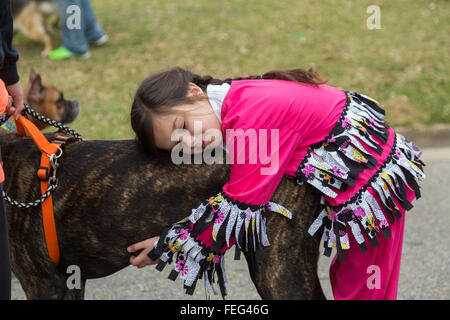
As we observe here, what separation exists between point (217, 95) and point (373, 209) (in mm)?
780

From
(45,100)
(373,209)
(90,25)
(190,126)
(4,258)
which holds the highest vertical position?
(190,126)

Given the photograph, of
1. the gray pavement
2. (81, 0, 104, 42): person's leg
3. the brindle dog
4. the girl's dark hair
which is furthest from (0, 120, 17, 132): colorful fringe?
(81, 0, 104, 42): person's leg

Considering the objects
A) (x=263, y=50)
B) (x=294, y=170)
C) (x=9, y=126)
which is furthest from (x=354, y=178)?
(x=263, y=50)

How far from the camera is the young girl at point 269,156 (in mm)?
2082

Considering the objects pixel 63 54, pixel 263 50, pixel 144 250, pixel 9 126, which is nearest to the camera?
pixel 144 250

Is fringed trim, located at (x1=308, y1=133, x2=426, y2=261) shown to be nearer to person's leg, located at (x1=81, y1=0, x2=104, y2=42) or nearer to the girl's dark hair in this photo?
the girl's dark hair

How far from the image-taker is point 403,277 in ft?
12.0

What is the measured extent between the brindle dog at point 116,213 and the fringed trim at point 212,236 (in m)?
0.05

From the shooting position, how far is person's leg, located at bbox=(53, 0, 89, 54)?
7361mm

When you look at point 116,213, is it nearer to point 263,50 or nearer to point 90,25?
point 263,50

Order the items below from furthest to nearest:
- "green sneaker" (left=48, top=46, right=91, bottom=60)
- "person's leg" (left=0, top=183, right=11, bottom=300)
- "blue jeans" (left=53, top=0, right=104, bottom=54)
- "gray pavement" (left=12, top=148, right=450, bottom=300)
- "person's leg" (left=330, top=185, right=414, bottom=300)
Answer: "green sneaker" (left=48, top=46, right=91, bottom=60) → "blue jeans" (left=53, top=0, right=104, bottom=54) → "gray pavement" (left=12, top=148, right=450, bottom=300) → "person's leg" (left=330, top=185, right=414, bottom=300) → "person's leg" (left=0, top=183, right=11, bottom=300)

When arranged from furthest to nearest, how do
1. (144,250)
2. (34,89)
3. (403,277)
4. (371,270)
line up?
(34,89)
(403,277)
(371,270)
(144,250)

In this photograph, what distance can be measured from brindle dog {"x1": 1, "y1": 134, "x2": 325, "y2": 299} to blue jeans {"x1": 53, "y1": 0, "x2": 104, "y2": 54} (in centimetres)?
532
